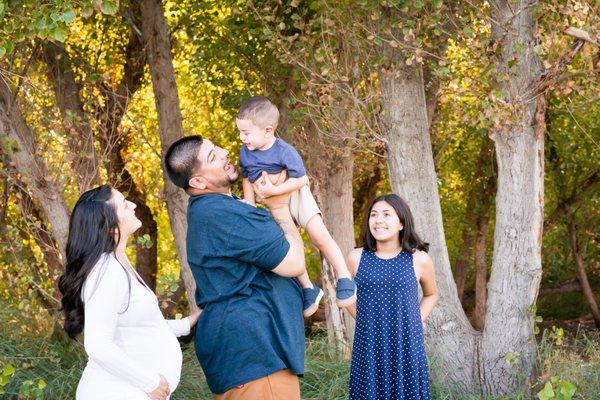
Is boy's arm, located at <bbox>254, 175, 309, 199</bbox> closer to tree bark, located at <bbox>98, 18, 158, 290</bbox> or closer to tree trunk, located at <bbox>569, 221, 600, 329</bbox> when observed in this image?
tree bark, located at <bbox>98, 18, 158, 290</bbox>

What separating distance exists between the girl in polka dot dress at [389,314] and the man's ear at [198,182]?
1.59 meters

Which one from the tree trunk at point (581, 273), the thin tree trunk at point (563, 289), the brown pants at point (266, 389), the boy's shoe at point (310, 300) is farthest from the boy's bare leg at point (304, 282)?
the thin tree trunk at point (563, 289)

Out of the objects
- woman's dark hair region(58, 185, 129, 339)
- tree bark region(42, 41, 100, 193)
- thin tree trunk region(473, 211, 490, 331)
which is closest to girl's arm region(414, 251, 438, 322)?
woman's dark hair region(58, 185, 129, 339)

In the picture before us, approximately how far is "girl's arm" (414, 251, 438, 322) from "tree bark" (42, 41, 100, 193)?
3202mm

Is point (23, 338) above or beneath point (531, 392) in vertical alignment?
above

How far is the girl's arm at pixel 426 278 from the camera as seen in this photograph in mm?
5223

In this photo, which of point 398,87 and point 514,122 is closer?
point 514,122

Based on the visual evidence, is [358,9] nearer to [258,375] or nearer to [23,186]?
[23,186]

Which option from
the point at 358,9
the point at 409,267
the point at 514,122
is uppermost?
the point at 358,9

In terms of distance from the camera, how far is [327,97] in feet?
24.1

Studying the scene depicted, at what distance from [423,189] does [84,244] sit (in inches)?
165

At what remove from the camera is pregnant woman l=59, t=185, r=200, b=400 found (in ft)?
11.0

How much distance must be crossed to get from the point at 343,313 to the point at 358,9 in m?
2.98

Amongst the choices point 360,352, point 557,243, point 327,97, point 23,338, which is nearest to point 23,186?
point 23,338
